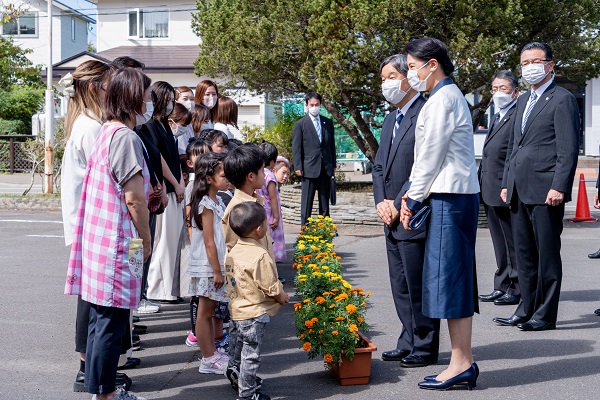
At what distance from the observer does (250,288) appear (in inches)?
192

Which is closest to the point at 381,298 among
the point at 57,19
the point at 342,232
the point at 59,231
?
the point at 342,232

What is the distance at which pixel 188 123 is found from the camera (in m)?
7.90

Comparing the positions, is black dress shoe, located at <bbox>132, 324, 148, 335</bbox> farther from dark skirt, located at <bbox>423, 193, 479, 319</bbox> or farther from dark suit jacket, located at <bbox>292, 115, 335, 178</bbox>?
dark suit jacket, located at <bbox>292, 115, 335, 178</bbox>

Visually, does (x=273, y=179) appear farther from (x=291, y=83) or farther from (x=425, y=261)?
(x=291, y=83)

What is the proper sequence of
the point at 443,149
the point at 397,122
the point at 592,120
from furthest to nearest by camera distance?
1. the point at 592,120
2. the point at 397,122
3. the point at 443,149

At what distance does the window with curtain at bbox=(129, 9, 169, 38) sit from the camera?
35812 mm

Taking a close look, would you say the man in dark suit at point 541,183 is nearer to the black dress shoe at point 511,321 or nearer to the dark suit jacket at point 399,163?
the black dress shoe at point 511,321

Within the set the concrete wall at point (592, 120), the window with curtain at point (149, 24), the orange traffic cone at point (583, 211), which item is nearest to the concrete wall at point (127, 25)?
the window with curtain at point (149, 24)

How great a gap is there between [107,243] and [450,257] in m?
2.14

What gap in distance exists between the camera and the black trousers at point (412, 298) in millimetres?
5715

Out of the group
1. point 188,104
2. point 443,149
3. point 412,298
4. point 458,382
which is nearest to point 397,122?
point 443,149

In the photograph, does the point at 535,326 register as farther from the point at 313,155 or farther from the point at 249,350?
the point at 313,155

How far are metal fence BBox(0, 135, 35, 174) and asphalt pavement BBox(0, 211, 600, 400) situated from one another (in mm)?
19840

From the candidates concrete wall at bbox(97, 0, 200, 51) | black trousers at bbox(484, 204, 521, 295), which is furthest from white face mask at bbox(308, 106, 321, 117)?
concrete wall at bbox(97, 0, 200, 51)
